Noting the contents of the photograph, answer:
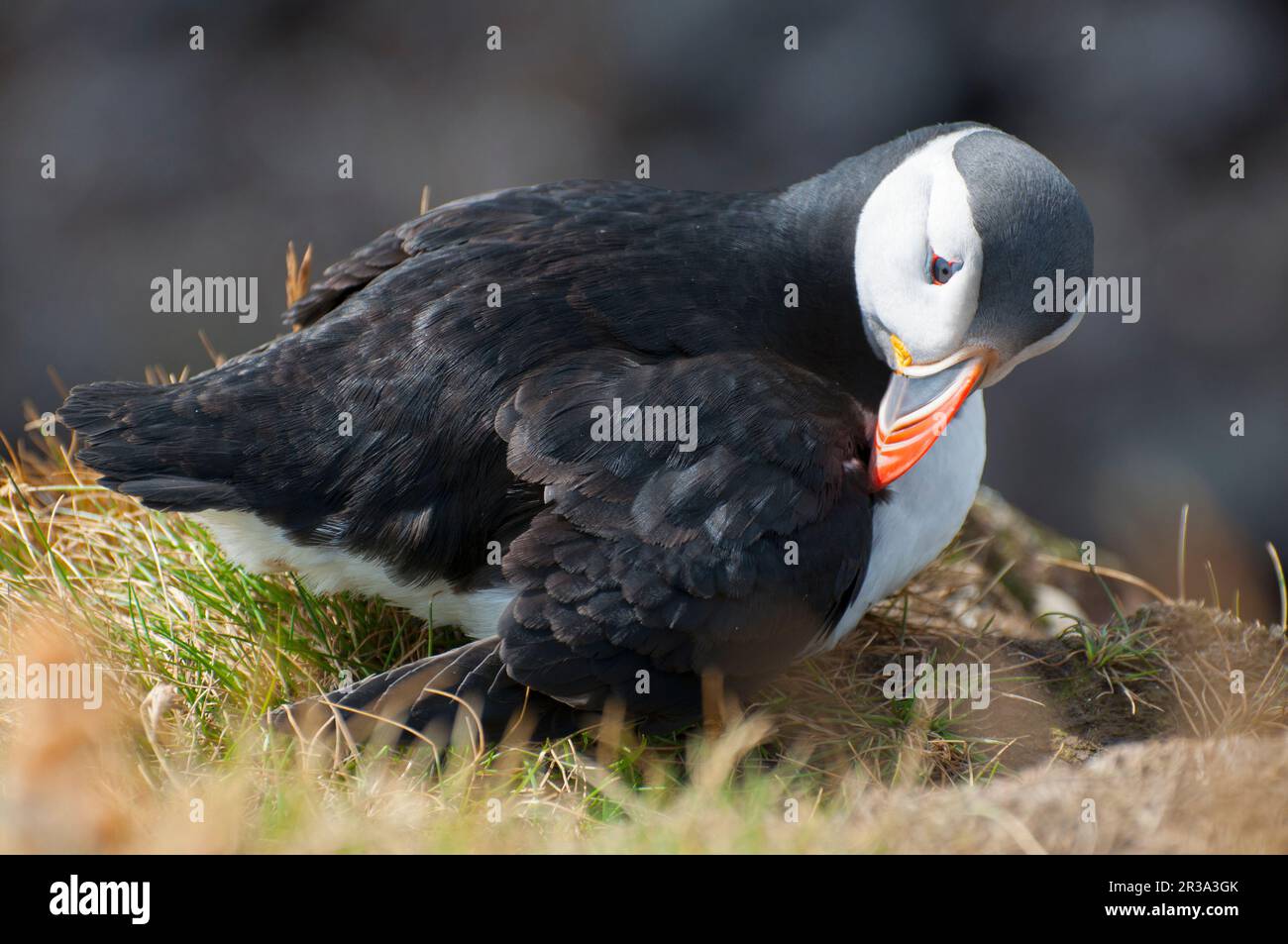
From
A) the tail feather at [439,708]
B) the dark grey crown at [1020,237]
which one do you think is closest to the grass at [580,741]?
the tail feather at [439,708]

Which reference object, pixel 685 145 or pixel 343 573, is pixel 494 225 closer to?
pixel 343 573

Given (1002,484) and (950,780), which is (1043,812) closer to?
(950,780)

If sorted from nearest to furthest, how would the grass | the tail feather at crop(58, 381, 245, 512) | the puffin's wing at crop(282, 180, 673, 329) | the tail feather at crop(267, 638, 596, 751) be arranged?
1. the grass
2. the tail feather at crop(267, 638, 596, 751)
3. the tail feather at crop(58, 381, 245, 512)
4. the puffin's wing at crop(282, 180, 673, 329)

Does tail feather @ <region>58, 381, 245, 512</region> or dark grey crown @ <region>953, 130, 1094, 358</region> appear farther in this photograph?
tail feather @ <region>58, 381, 245, 512</region>

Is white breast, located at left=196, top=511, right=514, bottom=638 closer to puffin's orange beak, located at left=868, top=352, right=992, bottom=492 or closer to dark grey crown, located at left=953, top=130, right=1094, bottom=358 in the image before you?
puffin's orange beak, located at left=868, top=352, right=992, bottom=492

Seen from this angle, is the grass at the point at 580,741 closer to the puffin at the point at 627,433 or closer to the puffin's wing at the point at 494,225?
the puffin at the point at 627,433

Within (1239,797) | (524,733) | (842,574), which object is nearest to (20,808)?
(524,733)

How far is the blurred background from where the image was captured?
998 cm

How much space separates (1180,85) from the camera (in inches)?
396

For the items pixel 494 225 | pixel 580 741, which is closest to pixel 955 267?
pixel 494 225

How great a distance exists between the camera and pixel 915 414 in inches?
173

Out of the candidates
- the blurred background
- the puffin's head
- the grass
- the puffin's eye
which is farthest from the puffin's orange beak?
the blurred background

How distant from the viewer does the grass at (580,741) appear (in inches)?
134

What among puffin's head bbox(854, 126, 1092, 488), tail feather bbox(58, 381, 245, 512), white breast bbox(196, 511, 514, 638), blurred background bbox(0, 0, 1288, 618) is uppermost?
blurred background bbox(0, 0, 1288, 618)
